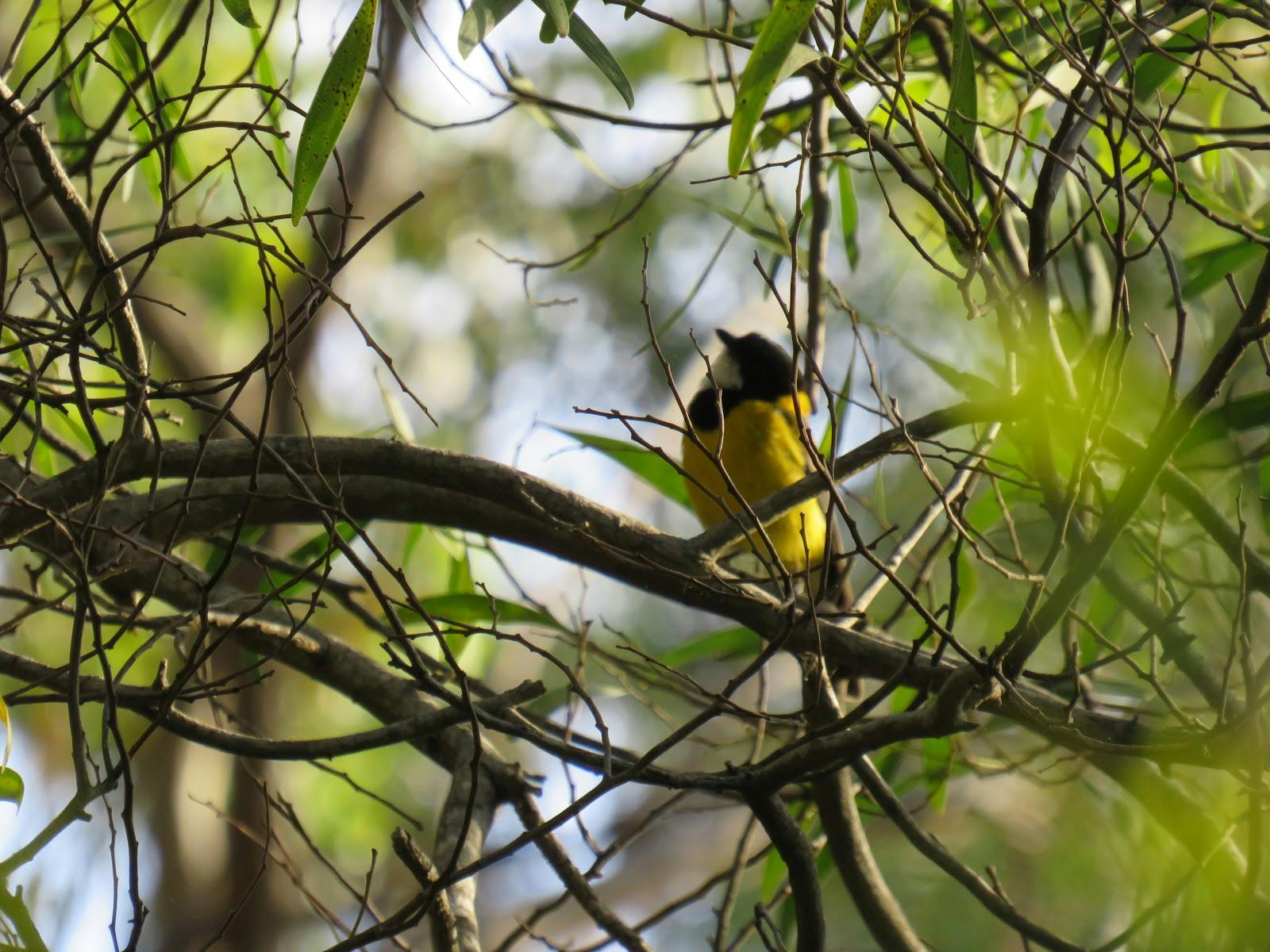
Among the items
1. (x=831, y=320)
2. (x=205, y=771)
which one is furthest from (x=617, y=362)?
(x=205, y=771)

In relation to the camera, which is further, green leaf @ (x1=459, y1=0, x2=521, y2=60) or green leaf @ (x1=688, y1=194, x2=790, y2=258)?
green leaf @ (x1=688, y1=194, x2=790, y2=258)

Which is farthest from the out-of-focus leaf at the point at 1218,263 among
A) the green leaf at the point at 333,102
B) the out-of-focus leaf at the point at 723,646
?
the green leaf at the point at 333,102

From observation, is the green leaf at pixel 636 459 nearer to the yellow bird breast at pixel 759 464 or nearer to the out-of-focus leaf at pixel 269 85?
the yellow bird breast at pixel 759 464

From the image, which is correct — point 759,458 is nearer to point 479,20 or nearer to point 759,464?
point 759,464

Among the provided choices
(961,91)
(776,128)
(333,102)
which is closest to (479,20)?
(333,102)

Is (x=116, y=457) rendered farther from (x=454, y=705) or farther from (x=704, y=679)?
(x=704, y=679)

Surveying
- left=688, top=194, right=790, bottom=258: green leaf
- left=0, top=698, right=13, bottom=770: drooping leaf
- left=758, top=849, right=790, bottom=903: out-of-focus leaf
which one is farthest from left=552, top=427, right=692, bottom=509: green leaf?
left=0, top=698, right=13, bottom=770: drooping leaf

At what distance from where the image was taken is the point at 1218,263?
2252 millimetres

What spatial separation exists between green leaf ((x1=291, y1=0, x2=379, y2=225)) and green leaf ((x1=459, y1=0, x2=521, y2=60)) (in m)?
0.11

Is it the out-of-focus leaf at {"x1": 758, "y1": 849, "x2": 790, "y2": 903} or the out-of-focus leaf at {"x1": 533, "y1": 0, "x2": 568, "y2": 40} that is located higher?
the out-of-focus leaf at {"x1": 533, "y1": 0, "x2": 568, "y2": 40}

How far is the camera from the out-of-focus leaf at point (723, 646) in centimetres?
261

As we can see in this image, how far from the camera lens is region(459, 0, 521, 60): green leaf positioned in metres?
1.47

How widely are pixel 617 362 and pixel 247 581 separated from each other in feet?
11.6

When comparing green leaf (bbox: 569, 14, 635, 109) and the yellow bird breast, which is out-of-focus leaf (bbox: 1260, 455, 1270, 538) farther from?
the yellow bird breast
